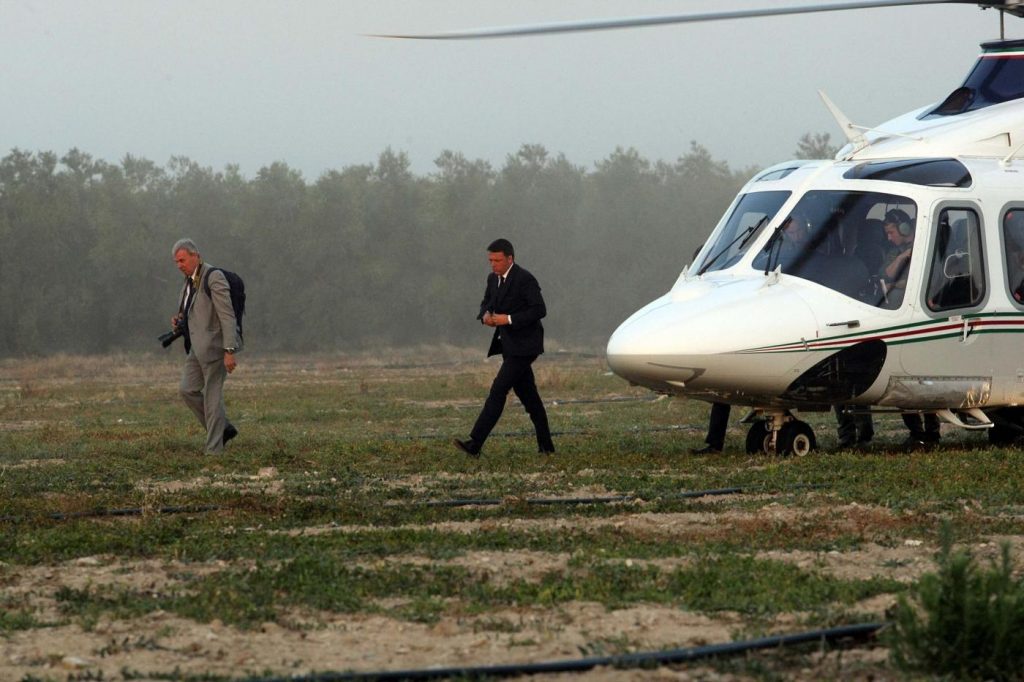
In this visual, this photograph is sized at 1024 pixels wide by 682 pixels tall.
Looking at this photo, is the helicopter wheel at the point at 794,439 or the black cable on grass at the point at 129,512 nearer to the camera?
the black cable on grass at the point at 129,512

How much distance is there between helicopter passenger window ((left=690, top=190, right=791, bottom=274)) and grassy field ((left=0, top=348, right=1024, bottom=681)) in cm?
185

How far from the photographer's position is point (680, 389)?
13492 mm

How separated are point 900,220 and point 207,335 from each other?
6597mm

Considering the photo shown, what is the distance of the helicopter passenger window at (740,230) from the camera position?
14.2 m

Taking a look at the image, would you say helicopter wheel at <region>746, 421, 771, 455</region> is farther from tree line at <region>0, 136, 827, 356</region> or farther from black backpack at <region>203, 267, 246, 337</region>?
tree line at <region>0, 136, 827, 356</region>

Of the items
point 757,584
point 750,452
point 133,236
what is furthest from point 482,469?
point 133,236

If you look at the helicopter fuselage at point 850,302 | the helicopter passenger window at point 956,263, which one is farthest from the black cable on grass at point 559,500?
the helicopter passenger window at point 956,263

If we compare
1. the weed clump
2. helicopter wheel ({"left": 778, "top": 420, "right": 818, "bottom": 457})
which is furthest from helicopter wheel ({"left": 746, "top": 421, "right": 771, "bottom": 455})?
the weed clump

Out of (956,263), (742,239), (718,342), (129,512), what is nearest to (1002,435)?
(956,263)

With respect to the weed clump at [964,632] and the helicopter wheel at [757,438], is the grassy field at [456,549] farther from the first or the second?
the helicopter wheel at [757,438]

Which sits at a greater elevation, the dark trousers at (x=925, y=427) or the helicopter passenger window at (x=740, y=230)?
the helicopter passenger window at (x=740, y=230)

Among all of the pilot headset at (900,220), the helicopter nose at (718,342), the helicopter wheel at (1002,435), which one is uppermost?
the pilot headset at (900,220)

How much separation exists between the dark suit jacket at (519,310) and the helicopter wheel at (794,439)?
239 cm

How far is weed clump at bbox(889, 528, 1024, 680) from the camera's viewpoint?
573 centimetres
